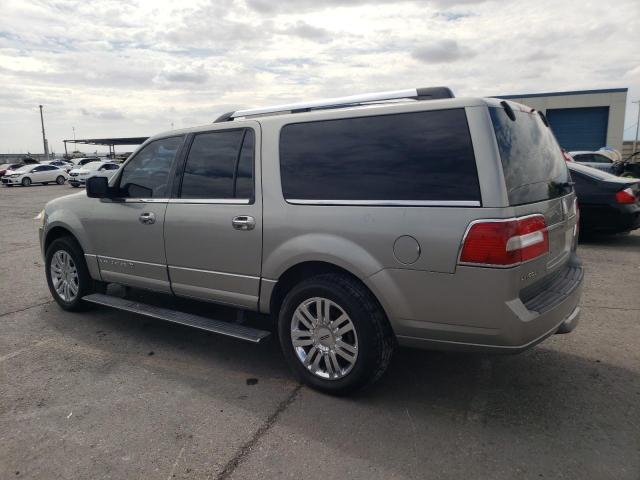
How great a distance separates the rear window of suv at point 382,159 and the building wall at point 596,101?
31796mm

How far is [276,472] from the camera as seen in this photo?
261cm

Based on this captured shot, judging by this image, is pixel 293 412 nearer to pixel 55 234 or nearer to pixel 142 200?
pixel 142 200

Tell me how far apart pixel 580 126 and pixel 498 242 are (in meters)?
35.4

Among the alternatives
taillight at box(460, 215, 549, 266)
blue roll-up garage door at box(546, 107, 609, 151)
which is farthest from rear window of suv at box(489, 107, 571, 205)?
blue roll-up garage door at box(546, 107, 609, 151)

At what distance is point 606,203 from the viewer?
8031mm

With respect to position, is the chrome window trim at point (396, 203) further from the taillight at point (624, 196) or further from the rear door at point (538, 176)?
the taillight at point (624, 196)

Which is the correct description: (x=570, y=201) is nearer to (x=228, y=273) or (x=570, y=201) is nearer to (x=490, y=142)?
(x=490, y=142)

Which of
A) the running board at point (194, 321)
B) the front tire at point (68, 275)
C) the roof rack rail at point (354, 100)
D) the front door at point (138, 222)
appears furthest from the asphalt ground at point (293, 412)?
the roof rack rail at point (354, 100)

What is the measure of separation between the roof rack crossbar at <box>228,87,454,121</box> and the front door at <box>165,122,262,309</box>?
261mm

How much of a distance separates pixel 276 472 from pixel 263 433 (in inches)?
15.0

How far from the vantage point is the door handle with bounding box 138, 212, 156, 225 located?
4.26m

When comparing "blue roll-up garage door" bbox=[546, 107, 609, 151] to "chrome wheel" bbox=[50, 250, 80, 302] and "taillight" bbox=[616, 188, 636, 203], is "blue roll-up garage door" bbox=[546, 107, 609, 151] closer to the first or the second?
"taillight" bbox=[616, 188, 636, 203]

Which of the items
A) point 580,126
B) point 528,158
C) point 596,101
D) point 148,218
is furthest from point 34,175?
point 596,101

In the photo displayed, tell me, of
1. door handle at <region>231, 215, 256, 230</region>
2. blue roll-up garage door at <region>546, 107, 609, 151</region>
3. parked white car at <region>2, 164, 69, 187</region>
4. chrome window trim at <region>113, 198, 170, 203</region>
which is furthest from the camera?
blue roll-up garage door at <region>546, 107, 609, 151</region>
